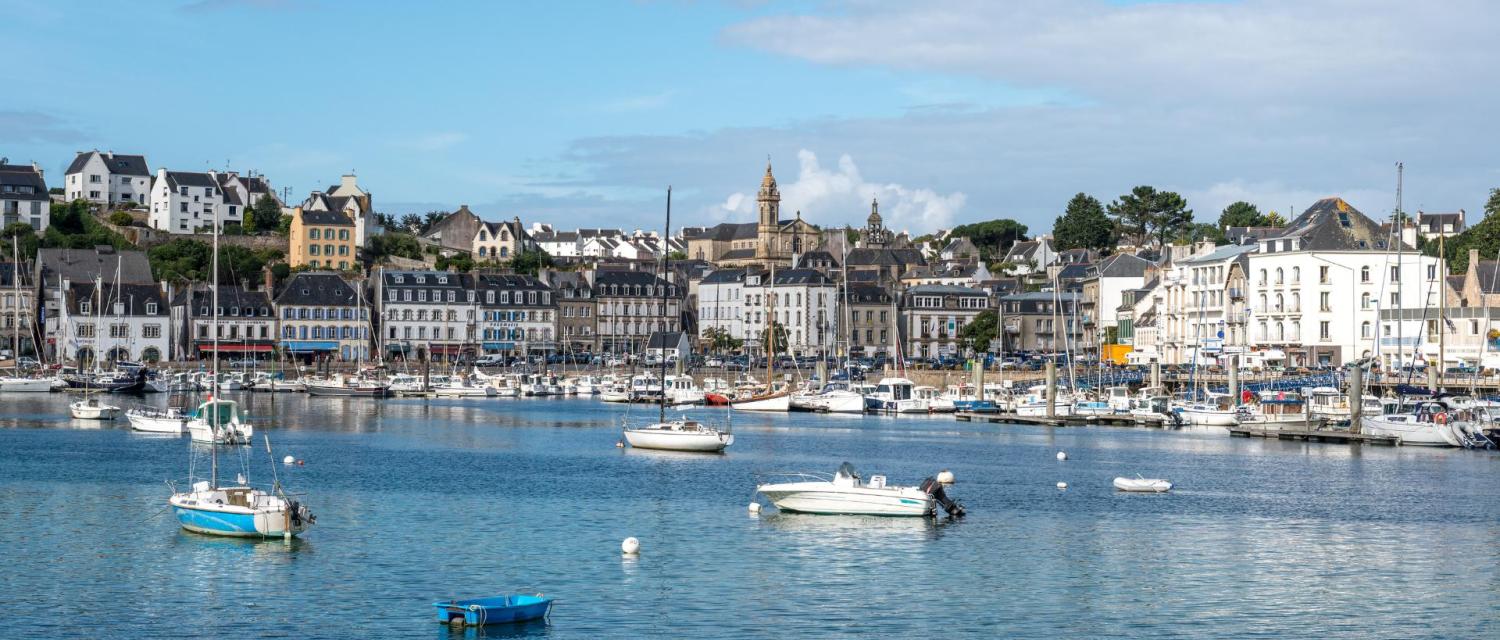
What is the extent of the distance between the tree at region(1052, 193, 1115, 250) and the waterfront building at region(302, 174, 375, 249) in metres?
74.4

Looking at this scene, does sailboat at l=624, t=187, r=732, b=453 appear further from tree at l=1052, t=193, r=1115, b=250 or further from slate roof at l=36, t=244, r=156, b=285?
tree at l=1052, t=193, r=1115, b=250

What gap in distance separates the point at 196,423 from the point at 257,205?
110 m

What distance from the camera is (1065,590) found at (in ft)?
114

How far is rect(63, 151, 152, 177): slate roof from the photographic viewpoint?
6821 inches

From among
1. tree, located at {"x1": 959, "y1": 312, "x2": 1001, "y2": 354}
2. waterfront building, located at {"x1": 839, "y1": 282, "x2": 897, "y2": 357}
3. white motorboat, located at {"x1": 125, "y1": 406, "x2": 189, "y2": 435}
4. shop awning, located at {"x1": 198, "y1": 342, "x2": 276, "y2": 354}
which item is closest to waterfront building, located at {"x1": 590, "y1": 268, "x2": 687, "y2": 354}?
waterfront building, located at {"x1": 839, "y1": 282, "x2": 897, "y2": 357}

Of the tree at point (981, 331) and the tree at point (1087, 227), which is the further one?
the tree at point (1087, 227)

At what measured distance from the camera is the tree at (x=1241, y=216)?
604ft

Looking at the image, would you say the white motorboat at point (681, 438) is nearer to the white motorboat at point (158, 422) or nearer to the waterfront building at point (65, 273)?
the white motorboat at point (158, 422)

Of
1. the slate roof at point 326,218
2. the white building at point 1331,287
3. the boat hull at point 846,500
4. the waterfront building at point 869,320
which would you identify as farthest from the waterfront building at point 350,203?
the boat hull at point 846,500

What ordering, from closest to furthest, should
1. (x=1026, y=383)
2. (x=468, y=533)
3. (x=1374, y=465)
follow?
(x=468, y=533) → (x=1374, y=465) → (x=1026, y=383)

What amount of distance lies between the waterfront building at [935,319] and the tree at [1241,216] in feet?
121

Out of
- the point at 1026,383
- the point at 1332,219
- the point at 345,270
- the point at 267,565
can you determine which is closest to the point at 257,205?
the point at 345,270

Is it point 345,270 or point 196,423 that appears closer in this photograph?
point 196,423

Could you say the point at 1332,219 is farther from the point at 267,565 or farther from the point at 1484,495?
the point at 267,565
